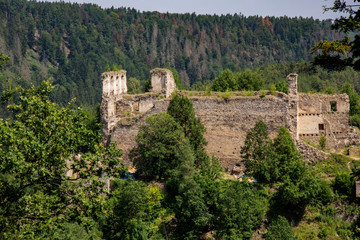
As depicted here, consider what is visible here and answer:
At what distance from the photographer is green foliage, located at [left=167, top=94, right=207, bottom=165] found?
137 feet

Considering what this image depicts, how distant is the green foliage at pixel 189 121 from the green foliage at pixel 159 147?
1.09 meters

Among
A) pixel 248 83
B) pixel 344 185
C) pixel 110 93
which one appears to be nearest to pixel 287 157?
pixel 344 185

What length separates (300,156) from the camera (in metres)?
40.2

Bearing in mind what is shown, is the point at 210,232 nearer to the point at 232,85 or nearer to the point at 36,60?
the point at 232,85

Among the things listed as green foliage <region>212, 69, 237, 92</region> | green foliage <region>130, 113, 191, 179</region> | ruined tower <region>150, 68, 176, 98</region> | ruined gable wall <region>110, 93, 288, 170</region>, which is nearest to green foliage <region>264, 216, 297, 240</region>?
ruined gable wall <region>110, 93, 288, 170</region>

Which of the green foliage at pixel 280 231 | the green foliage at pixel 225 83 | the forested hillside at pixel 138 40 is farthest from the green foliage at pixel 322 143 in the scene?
the forested hillside at pixel 138 40

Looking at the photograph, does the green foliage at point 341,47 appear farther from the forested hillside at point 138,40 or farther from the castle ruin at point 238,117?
the forested hillside at point 138,40

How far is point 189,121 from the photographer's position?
42219 mm

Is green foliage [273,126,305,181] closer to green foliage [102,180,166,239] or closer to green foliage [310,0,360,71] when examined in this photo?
green foliage [102,180,166,239]

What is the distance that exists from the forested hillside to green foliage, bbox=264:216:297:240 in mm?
118072

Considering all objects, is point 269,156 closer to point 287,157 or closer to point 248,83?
point 287,157

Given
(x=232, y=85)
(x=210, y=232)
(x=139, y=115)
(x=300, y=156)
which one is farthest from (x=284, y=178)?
(x=232, y=85)

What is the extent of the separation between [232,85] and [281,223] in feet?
64.3

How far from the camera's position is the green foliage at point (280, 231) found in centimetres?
3528
